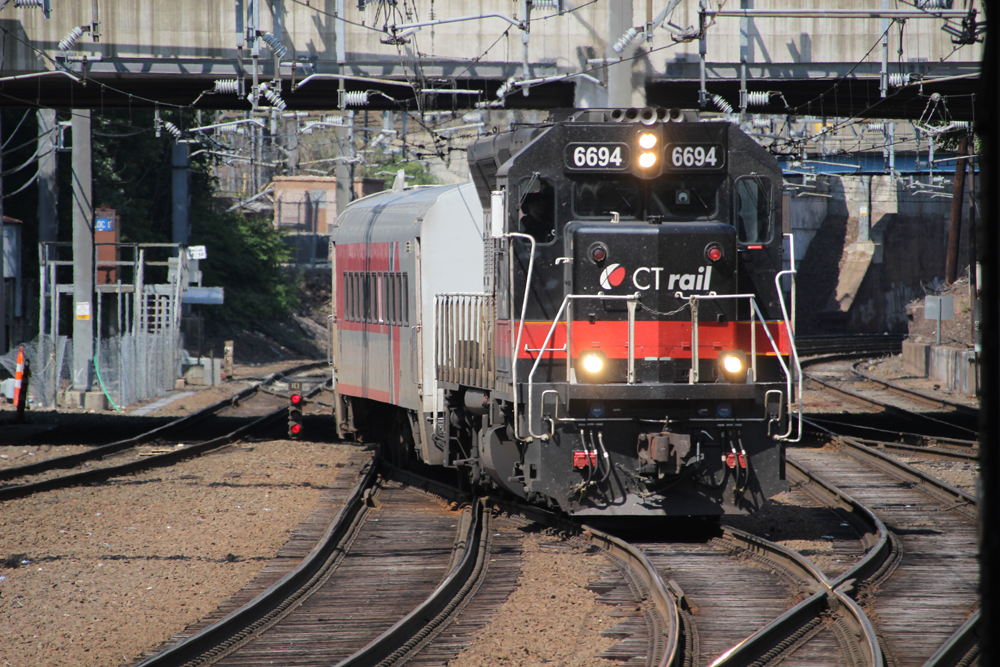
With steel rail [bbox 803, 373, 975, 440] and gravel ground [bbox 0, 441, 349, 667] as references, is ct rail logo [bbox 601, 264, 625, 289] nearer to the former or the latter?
gravel ground [bbox 0, 441, 349, 667]

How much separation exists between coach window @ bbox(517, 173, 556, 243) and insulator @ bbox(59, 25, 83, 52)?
11089mm

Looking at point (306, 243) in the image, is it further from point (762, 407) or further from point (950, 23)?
point (762, 407)

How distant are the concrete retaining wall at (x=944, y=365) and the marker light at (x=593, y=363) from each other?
1936 cm

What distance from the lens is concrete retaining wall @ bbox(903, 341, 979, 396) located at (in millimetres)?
28938

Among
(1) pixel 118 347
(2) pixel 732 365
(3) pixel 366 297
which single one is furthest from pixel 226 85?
(1) pixel 118 347

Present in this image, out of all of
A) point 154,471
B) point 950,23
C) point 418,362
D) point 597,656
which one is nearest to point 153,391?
point 154,471

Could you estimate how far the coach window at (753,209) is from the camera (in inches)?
407

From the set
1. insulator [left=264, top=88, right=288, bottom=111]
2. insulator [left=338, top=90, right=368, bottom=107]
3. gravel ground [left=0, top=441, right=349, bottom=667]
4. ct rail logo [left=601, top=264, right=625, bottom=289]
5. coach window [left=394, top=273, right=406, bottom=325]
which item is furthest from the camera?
insulator [left=338, top=90, right=368, bottom=107]

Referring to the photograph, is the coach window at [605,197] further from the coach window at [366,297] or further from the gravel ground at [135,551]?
the coach window at [366,297]

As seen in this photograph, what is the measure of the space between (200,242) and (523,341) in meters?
40.1

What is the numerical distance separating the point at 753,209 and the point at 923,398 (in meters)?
18.6

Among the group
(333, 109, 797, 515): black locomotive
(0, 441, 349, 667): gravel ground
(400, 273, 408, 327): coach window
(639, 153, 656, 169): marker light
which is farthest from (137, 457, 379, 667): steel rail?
(639, 153, 656, 169): marker light

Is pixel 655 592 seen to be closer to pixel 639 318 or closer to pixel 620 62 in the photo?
pixel 639 318

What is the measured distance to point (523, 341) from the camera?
33.2ft
